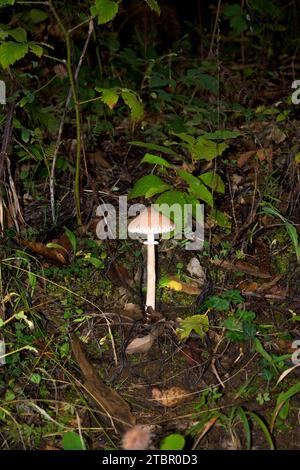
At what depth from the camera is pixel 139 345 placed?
9.48 feet

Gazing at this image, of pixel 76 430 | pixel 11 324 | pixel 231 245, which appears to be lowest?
pixel 76 430

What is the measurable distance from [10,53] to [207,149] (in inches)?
48.8

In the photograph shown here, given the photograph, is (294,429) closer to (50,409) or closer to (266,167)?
(50,409)

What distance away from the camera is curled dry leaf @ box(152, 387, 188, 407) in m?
2.62

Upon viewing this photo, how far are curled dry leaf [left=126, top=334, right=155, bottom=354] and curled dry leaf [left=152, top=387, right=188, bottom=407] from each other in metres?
0.26

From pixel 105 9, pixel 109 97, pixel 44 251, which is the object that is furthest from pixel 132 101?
pixel 44 251

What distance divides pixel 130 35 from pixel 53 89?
222 centimetres

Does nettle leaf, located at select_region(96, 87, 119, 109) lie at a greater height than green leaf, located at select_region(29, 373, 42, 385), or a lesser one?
greater

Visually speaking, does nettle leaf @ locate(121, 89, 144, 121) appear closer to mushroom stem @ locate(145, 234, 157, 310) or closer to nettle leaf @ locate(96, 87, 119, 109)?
nettle leaf @ locate(96, 87, 119, 109)

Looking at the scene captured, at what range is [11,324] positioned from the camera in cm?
292

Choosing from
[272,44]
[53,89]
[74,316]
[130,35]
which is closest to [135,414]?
[74,316]

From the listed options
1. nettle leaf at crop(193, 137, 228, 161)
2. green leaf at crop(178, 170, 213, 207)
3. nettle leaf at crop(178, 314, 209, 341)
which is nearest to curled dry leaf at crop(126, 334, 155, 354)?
nettle leaf at crop(178, 314, 209, 341)

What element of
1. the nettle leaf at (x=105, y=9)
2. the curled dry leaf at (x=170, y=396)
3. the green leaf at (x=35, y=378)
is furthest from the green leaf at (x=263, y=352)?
the nettle leaf at (x=105, y=9)

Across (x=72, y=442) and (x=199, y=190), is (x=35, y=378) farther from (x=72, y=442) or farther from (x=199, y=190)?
(x=199, y=190)
